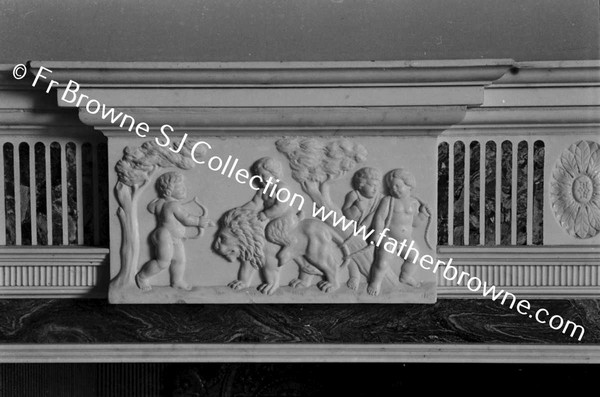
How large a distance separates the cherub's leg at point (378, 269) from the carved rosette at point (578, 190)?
0.34m

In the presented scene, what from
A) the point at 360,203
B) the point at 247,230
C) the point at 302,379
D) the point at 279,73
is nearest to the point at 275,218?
the point at 247,230

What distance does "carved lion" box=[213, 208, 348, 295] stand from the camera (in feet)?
3.98

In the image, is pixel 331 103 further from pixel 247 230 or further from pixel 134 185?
pixel 134 185

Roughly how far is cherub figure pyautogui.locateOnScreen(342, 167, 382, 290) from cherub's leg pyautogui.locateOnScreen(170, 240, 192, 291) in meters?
0.31

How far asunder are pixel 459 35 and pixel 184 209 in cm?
66

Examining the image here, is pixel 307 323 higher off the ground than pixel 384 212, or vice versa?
pixel 384 212

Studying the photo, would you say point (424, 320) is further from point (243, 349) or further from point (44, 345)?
point (44, 345)

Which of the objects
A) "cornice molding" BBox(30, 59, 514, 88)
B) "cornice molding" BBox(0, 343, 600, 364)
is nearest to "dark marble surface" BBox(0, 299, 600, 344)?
"cornice molding" BBox(0, 343, 600, 364)

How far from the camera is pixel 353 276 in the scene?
1.22 metres

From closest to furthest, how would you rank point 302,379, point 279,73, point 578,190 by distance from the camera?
point 279,73, point 578,190, point 302,379

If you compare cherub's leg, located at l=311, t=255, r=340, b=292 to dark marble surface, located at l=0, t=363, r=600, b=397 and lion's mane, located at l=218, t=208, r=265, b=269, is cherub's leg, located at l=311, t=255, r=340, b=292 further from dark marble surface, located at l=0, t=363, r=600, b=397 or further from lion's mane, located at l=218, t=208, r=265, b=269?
dark marble surface, located at l=0, t=363, r=600, b=397

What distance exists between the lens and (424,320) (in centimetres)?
128

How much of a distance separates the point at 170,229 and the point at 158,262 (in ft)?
0.22

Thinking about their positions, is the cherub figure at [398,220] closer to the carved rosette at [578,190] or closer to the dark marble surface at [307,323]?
the dark marble surface at [307,323]
